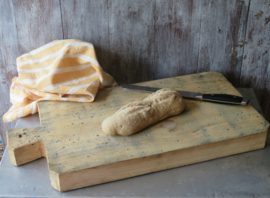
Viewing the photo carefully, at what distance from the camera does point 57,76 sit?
0.94m

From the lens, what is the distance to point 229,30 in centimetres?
105

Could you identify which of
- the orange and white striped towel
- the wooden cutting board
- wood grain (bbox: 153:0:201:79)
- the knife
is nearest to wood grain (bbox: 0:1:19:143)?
the orange and white striped towel

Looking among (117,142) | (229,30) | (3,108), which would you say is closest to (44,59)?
(3,108)

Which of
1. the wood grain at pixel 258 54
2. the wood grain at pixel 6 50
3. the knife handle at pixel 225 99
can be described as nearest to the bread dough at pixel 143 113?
the knife handle at pixel 225 99

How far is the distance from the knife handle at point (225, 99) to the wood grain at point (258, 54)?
1.05 feet

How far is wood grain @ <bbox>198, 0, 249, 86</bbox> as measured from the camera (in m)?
1.01

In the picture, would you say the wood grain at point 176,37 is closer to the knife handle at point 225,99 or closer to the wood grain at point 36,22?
the knife handle at point 225,99

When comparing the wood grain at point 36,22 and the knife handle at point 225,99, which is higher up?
the wood grain at point 36,22

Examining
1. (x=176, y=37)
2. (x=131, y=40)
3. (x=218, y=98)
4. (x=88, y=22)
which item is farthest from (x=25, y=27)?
(x=218, y=98)

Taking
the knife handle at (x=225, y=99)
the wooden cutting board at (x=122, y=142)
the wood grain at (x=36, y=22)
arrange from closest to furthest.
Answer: the wooden cutting board at (x=122, y=142) → the knife handle at (x=225, y=99) → the wood grain at (x=36, y=22)

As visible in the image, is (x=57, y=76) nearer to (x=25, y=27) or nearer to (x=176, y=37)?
(x=25, y=27)

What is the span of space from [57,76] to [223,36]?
705 millimetres

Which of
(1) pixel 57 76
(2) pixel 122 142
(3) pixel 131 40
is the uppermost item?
(3) pixel 131 40

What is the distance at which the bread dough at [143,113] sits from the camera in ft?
2.39
